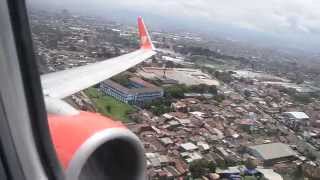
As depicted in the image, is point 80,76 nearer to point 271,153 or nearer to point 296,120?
point 271,153

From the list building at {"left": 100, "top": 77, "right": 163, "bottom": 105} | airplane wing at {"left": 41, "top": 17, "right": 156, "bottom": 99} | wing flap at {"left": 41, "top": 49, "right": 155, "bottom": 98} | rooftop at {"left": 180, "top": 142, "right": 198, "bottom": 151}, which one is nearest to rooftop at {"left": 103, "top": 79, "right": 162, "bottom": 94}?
building at {"left": 100, "top": 77, "right": 163, "bottom": 105}

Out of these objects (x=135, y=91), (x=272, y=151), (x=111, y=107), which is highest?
(x=111, y=107)

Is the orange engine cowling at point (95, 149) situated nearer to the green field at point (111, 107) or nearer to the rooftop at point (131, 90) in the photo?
the green field at point (111, 107)

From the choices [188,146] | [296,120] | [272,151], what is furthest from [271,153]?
[296,120]

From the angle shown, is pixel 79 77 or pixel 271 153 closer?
pixel 79 77

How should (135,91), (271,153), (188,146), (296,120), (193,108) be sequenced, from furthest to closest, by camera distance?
(296,120), (193,108), (135,91), (271,153), (188,146)
